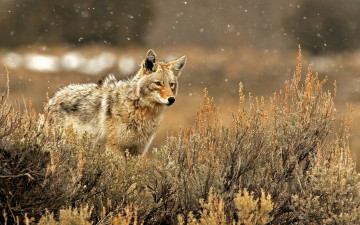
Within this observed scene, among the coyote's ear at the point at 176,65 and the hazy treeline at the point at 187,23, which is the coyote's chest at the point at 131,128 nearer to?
the coyote's ear at the point at 176,65

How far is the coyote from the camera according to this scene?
5809 millimetres

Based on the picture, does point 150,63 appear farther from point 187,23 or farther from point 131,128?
point 187,23

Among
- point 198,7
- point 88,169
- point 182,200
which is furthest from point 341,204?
point 198,7

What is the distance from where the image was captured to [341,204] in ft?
12.9

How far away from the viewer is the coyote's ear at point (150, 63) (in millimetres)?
5859

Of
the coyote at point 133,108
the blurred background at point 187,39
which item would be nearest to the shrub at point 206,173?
the coyote at point 133,108

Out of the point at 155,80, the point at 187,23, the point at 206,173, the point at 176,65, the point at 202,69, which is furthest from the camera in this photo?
the point at 187,23

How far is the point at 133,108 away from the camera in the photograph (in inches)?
232

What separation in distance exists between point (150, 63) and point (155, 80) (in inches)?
10.2

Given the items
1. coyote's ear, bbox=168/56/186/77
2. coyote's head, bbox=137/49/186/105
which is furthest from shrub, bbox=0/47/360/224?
coyote's ear, bbox=168/56/186/77

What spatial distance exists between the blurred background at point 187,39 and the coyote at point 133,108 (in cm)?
959

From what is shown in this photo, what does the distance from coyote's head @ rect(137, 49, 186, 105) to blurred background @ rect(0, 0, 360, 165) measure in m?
9.69

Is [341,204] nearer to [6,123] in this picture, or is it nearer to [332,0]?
[6,123]

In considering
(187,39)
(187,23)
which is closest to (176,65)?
(187,39)
